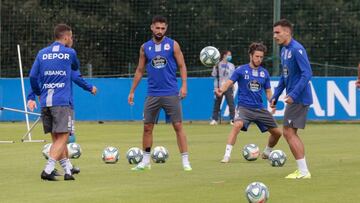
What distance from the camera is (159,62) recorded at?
13.6m

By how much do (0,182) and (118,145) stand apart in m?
7.21

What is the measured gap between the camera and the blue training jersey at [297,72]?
40.6ft

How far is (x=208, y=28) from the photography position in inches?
1719

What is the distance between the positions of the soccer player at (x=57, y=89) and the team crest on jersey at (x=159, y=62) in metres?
1.38

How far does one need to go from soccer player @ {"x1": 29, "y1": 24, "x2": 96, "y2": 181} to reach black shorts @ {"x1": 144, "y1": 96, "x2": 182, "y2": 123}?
1.47 meters

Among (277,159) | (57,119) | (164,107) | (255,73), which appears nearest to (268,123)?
(255,73)

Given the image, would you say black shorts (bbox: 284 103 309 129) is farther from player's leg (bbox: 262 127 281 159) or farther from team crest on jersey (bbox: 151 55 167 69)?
player's leg (bbox: 262 127 281 159)

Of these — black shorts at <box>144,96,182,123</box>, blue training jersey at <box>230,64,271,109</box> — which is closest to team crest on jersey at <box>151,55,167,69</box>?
black shorts at <box>144,96,182,123</box>

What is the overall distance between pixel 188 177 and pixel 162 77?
161cm

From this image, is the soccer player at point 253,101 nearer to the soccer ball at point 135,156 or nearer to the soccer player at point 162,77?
the soccer ball at point 135,156

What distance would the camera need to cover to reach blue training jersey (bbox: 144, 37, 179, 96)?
535 inches

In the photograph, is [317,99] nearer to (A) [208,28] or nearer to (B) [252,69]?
(B) [252,69]

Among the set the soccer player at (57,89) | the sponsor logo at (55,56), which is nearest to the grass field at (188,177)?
the soccer player at (57,89)

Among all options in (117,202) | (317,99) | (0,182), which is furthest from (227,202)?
(317,99)
